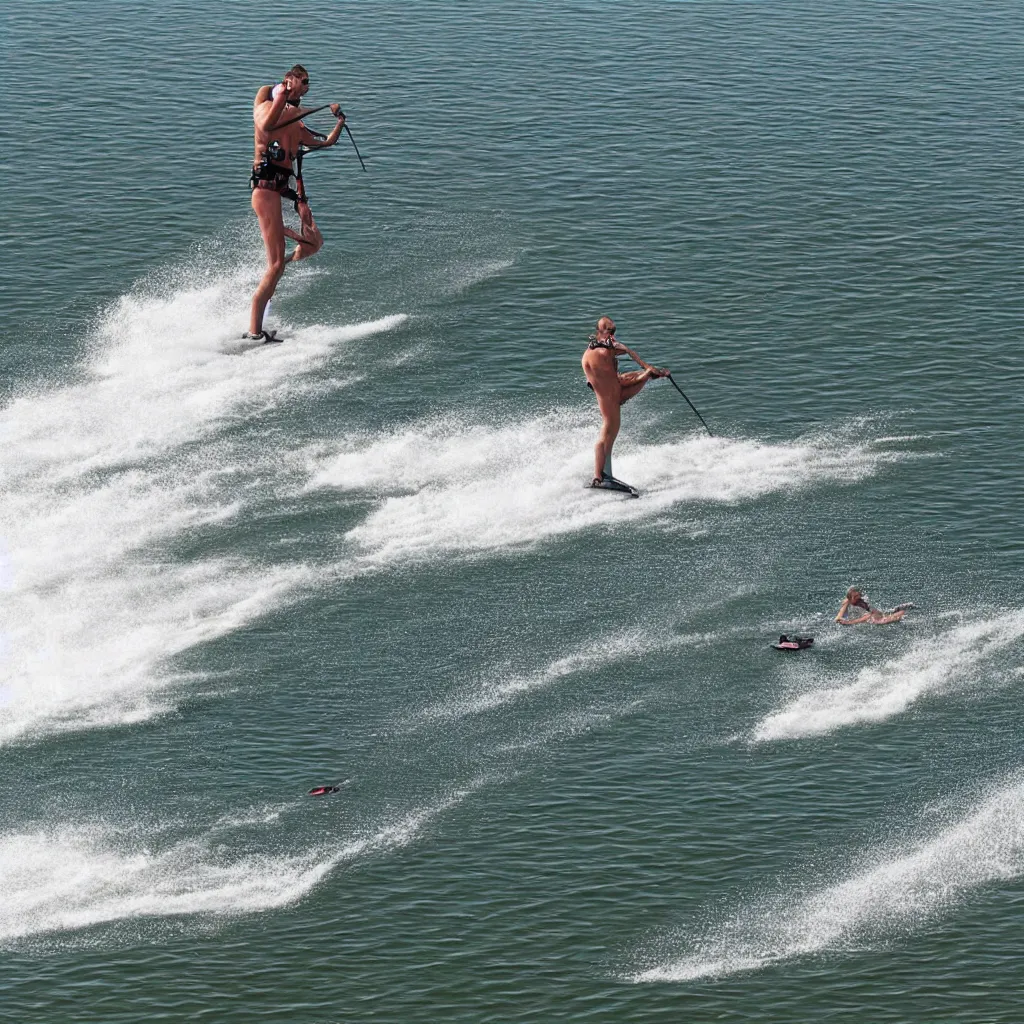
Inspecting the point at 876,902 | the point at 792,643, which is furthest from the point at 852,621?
the point at 876,902

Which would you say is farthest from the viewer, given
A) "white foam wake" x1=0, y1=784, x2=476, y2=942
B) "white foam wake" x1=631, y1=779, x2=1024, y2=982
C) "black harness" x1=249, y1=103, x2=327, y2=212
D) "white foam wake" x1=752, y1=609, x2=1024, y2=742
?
"black harness" x1=249, y1=103, x2=327, y2=212

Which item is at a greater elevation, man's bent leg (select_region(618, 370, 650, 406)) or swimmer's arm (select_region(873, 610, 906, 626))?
man's bent leg (select_region(618, 370, 650, 406))

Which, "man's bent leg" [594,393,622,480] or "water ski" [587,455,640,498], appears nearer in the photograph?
"man's bent leg" [594,393,622,480]

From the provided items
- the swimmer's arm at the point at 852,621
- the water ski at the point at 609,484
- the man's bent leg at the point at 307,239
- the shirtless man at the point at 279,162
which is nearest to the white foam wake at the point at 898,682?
the swimmer's arm at the point at 852,621

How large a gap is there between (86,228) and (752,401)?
3150 centimetres

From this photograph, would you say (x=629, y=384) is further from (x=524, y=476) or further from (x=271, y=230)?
(x=271, y=230)

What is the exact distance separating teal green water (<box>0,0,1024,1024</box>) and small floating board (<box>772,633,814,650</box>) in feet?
1.53

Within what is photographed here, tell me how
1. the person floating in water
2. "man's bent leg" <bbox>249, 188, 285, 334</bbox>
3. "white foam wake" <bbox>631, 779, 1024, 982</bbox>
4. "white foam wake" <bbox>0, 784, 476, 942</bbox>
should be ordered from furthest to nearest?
1. "man's bent leg" <bbox>249, 188, 285, 334</bbox>
2. the person floating in water
3. "white foam wake" <bbox>0, 784, 476, 942</bbox>
4. "white foam wake" <bbox>631, 779, 1024, 982</bbox>

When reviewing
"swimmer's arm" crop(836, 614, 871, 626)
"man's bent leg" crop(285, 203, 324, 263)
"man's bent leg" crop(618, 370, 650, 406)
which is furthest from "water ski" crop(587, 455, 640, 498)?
"man's bent leg" crop(285, 203, 324, 263)

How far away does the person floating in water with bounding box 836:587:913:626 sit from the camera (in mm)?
70938

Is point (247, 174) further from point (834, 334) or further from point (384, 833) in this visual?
point (384, 833)

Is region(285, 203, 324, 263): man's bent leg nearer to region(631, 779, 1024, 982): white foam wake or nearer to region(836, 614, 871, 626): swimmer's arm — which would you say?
region(836, 614, 871, 626): swimmer's arm

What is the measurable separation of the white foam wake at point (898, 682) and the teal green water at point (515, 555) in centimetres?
13

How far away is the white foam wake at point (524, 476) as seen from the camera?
255 feet
